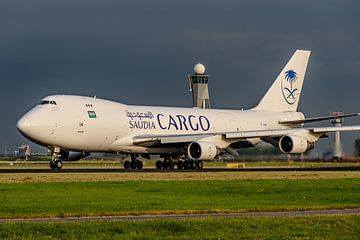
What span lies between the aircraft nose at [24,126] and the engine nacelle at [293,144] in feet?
63.8

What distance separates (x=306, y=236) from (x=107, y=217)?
23.4ft

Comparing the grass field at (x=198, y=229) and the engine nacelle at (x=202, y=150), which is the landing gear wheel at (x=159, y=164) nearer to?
the engine nacelle at (x=202, y=150)

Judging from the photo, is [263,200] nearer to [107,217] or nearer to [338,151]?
[107,217]

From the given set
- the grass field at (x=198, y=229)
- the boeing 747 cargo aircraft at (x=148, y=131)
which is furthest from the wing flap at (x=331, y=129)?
the grass field at (x=198, y=229)

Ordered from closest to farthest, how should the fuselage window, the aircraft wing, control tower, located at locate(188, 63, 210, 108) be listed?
1. the fuselage window
2. the aircraft wing
3. control tower, located at locate(188, 63, 210, 108)

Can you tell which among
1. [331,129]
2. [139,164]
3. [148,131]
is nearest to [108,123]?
[148,131]

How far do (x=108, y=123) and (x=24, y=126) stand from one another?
6.99m

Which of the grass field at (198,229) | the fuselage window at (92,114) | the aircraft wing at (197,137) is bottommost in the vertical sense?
the grass field at (198,229)

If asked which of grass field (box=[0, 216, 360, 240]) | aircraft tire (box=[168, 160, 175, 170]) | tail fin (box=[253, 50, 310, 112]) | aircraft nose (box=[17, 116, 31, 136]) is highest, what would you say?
tail fin (box=[253, 50, 310, 112])

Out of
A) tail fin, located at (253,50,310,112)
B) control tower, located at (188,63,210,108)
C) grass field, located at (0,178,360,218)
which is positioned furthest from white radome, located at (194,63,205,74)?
grass field, located at (0,178,360,218)

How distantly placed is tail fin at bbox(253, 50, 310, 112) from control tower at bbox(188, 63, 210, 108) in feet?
133

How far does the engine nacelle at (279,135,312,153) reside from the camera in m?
64.0

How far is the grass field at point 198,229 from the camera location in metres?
20.1

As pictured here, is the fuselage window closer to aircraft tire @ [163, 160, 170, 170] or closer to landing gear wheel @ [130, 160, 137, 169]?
landing gear wheel @ [130, 160, 137, 169]
